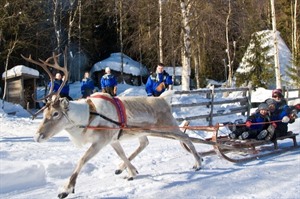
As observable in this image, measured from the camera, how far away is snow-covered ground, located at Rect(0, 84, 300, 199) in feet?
17.1

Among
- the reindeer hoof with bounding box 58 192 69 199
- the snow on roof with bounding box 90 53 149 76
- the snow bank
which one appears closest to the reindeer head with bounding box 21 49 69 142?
the reindeer hoof with bounding box 58 192 69 199

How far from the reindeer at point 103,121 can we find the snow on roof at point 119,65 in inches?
1035

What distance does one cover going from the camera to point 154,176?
6020 millimetres

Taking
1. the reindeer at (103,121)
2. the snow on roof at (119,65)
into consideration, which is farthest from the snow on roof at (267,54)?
the reindeer at (103,121)

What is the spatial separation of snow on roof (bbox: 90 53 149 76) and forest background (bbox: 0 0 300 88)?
2.50 feet

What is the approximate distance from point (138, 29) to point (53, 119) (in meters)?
24.8

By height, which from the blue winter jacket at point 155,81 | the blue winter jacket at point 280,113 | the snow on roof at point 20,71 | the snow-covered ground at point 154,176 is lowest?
the snow-covered ground at point 154,176

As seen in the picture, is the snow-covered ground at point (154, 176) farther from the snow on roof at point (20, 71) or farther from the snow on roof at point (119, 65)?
the snow on roof at point (119, 65)

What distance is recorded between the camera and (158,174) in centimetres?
614

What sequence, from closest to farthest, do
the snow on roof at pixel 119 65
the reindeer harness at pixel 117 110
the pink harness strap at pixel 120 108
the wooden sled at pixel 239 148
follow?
1. the reindeer harness at pixel 117 110
2. the pink harness strap at pixel 120 108
3. the wooden sled at pixel 239 148
4. the snow on roof at pixel 119 65

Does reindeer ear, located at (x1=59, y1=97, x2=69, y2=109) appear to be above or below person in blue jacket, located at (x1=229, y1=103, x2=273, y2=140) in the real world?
above

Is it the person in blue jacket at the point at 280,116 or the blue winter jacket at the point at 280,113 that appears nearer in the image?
the person in blue jacket at the point at 280,116

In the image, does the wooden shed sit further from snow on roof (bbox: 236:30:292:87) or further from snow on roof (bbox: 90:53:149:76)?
snow on roof (bbox: 236:30:292:87)

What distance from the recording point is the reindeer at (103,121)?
499 centimetres
